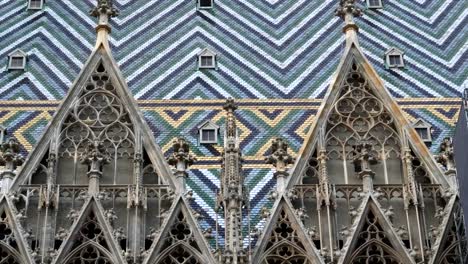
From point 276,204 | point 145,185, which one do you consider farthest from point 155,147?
point 276,204

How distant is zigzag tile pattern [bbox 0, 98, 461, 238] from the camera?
74.4ft

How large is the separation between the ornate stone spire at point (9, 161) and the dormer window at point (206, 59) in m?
6.56

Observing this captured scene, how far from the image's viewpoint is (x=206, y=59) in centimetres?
2692

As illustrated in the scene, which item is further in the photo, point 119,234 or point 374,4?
point 374,4

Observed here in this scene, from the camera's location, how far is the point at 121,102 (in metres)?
21.5

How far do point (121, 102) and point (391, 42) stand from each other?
27.0 ft

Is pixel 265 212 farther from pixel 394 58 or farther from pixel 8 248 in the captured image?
pixel 394 58

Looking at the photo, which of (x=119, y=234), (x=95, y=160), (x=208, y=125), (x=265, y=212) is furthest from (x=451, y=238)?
(x=208, y=125)

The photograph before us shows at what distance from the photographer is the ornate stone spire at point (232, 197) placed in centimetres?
1906

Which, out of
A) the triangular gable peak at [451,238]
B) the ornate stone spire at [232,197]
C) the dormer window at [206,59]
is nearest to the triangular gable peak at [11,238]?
the ornate stone spire at [232,197]

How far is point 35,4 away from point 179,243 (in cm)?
1137

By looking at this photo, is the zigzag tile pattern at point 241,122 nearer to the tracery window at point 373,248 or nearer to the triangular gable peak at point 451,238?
the tracery window at point 373,248

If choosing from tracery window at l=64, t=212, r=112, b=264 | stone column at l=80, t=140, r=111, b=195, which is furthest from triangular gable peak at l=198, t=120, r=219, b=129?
tracery window at l=64, t=212, r=112, b=264

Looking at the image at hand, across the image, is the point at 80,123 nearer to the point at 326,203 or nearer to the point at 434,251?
the point at 326,203
